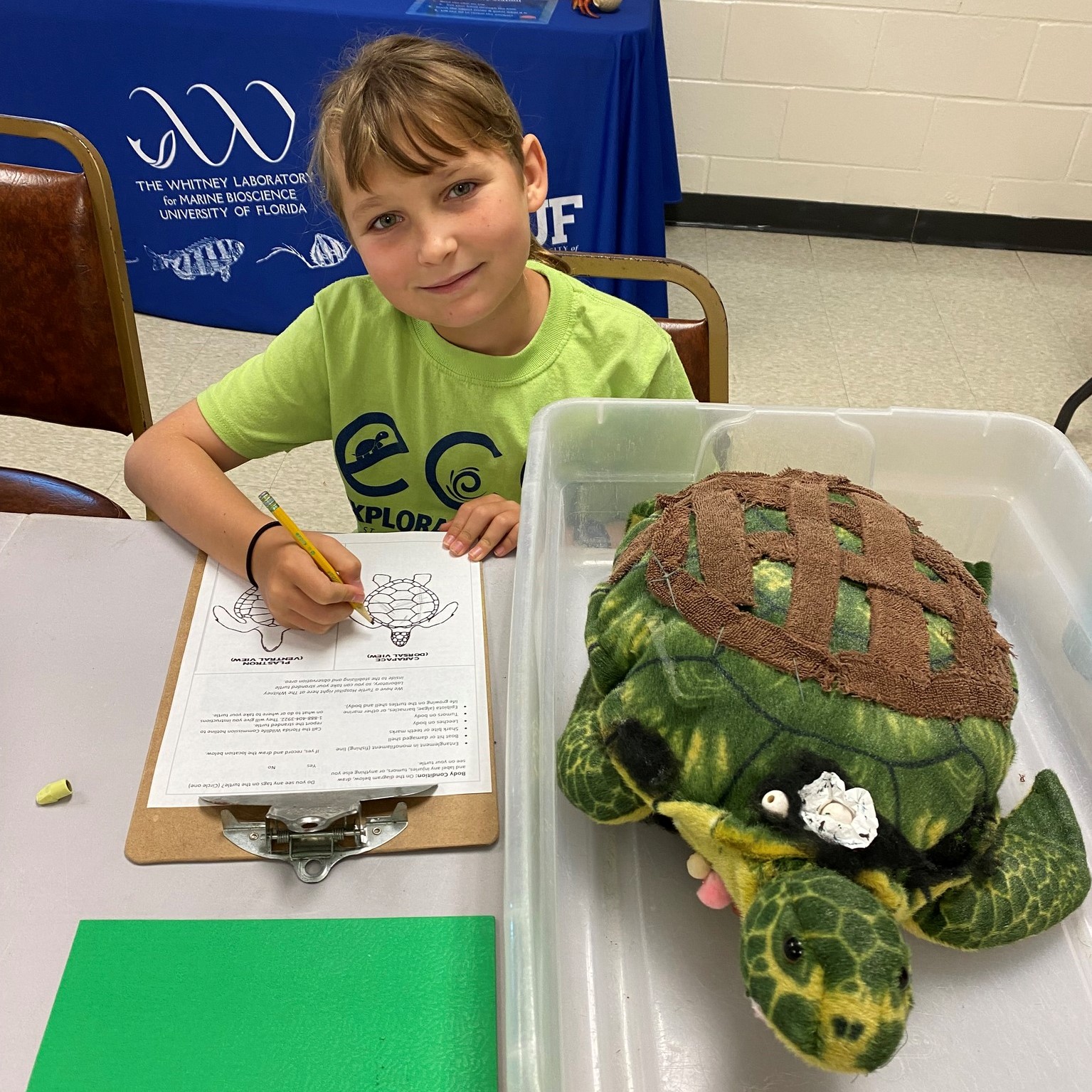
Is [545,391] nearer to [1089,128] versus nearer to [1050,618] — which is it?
[1050,618]

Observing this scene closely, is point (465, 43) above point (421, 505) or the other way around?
above

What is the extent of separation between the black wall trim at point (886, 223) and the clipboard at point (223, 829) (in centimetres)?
255

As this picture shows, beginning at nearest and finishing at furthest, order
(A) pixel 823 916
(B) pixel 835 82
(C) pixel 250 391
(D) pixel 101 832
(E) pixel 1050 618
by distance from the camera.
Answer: (A) pixel 823 916
(D) pixel 101 832
(E) pixel 1050 618
(C) pixel 250 391
(B) pixel 835 82

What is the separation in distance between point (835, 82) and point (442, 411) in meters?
2.16

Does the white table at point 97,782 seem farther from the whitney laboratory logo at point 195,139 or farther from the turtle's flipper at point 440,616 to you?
the whitney laboratory logo at point 195,139

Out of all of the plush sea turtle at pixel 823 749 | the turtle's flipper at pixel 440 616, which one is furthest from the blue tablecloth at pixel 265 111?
the plush sea turtle at pixel 823 749

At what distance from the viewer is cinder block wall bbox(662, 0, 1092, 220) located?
2.35 m

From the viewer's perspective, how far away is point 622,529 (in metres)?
0.75

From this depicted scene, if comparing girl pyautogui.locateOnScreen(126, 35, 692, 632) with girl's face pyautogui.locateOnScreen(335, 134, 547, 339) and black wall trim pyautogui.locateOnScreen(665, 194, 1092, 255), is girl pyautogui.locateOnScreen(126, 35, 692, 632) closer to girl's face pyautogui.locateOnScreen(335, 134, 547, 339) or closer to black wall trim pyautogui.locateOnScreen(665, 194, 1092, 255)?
girl's face pyautogui.locateOnScreen(335, 134, 547, 339)

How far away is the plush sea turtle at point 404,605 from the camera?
0.69 metres

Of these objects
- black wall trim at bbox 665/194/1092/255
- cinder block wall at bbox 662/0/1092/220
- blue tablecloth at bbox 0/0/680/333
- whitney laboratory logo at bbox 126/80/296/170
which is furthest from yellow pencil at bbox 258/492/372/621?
black wall trim at bbox 665/194/1092/255

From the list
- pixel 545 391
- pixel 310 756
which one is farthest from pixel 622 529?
pixel 310 756

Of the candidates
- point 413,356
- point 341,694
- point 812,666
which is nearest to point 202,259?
point 413,356

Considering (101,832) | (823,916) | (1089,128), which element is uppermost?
(823,916)
